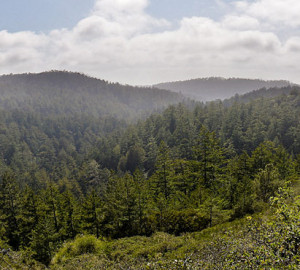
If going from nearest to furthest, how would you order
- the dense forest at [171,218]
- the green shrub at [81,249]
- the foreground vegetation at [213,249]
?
the foreground vegetation at [213,249]
the dense forest at [171,218]
the green shrub at [81,249]

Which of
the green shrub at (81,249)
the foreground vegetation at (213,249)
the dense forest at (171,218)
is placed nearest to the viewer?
the foreground vegetation at (213,249)

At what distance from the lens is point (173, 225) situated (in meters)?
22.3

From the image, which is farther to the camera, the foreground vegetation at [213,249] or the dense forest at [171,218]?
the dense forest at [171,218]

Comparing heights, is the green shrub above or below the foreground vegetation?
below

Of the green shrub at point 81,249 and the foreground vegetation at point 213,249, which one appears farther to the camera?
the green shrub at point 81,249

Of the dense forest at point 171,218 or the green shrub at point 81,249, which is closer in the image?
the dense forest at point 171,218

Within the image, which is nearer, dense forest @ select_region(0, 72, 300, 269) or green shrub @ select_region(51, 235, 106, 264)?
dense forest @ select_region(0, 72, 300, 269)

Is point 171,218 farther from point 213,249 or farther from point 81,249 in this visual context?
point 213,249

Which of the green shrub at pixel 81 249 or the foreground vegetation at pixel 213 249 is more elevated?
the foreground vegetation at pixel 213 249

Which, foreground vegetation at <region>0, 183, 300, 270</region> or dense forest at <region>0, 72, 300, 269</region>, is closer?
foreground vegetation at <region>0, 183, 300, 270</region>

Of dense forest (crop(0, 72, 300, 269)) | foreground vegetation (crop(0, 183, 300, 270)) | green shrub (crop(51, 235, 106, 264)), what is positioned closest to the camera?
foreground vegetation (crop(0, 183, 300, 270))

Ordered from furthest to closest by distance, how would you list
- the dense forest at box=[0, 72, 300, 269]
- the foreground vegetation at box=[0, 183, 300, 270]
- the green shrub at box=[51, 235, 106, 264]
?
the green shrub at box=[51, 235, 106, 264] → the dense forest at box=[0, 72, 300, 269] → the foreground vegetation at box=[0, 183, 300, 270]

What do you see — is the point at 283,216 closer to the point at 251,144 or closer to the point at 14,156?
the point at 251,144

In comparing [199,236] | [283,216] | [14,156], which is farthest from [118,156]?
[283,216]
